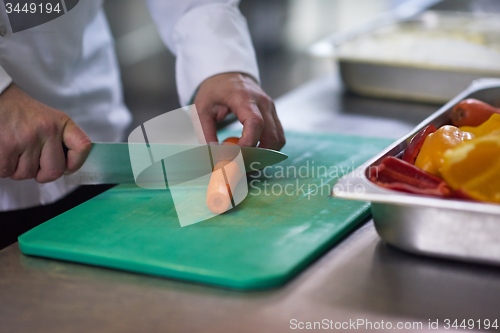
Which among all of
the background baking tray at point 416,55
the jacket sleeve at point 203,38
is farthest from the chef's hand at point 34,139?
the background baking tray at point 416,55

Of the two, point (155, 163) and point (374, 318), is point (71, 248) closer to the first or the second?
point (155, 163)

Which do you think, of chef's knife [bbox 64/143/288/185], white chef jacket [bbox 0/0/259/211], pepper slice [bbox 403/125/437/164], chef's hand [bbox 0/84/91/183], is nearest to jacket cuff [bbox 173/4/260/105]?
white chef jacket [bbox 0/0/259/211]

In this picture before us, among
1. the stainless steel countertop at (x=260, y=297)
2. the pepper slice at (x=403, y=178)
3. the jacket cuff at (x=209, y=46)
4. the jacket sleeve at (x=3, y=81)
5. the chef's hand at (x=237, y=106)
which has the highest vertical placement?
the jacket sleeve at (x=3, y=81)

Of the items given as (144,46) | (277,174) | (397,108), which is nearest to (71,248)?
(277,174)

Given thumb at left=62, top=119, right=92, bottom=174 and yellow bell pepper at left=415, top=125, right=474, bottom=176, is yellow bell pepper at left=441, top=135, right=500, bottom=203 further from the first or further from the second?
thumb at left=62, top=119, right=92, bottom=174

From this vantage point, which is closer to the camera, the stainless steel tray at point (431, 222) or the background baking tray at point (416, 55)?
the stainless steel tray at point (431, 222)

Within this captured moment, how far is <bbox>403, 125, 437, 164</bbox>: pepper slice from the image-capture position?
890 mm

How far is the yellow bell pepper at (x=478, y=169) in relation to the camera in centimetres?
70

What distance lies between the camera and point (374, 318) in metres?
0.66

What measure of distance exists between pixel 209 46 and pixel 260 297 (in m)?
0.74

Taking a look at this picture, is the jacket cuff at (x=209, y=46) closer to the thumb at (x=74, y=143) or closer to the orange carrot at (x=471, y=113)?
the thumb at (x=74, y=143)

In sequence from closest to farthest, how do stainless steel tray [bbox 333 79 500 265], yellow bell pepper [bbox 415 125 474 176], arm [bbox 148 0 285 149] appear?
stainless steel tray [bbox 333 79 500 265], yellow bell pepper [bbox 415 125 474 176], arm [bbox 148 0 285 149]

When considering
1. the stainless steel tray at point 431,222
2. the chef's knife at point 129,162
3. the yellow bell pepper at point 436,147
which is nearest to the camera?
the stainless steel tray at point 431,222

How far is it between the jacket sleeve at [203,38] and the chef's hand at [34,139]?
1.23 feet
